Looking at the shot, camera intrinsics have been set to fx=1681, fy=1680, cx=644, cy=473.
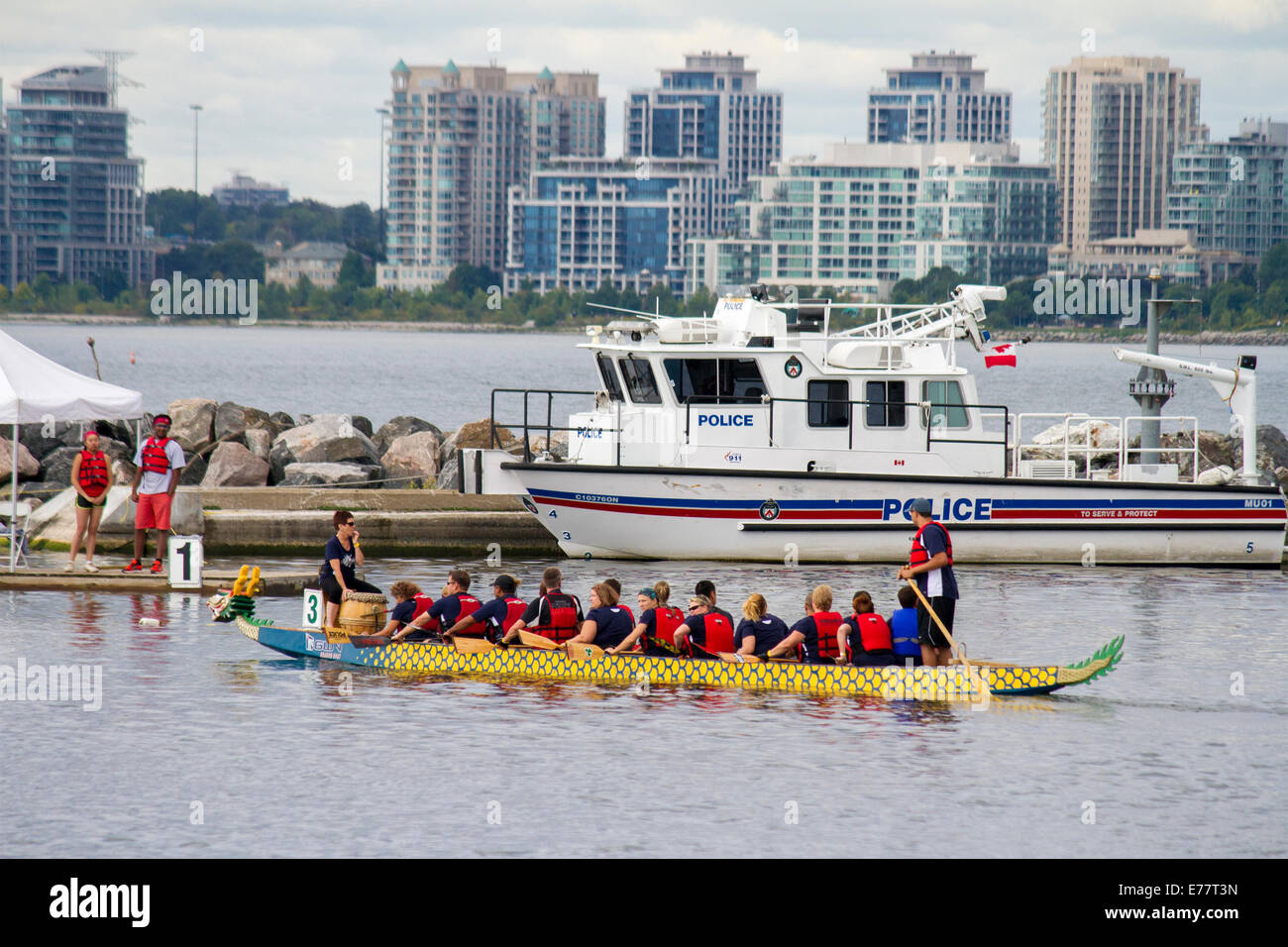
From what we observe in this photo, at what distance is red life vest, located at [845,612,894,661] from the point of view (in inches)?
657

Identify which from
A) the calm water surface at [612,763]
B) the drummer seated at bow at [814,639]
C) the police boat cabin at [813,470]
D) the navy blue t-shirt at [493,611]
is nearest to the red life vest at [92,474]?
the calm water surface at [612,763]

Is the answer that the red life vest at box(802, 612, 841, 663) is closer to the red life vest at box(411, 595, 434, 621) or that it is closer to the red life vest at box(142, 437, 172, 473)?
the red life vest at box(411, 595, 434, 621)

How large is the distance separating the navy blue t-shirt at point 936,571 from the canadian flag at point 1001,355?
8.59 meters

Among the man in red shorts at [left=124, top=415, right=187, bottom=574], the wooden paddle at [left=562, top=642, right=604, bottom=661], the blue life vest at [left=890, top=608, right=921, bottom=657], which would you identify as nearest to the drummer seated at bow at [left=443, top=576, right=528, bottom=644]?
the wooden paddle at [left=562, top=642, right=604, bottom=661]

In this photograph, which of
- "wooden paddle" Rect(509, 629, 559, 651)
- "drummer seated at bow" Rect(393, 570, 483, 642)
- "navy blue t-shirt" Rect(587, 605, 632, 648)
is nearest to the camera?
"navy blue t-shirt" Rect(587, 605, 632, 648)

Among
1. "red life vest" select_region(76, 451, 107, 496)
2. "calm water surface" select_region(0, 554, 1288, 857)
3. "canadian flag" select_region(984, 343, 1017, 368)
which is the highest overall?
"canadian flag" select_region(984, 343, 1017, 368)

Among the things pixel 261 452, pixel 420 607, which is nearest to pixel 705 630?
pixel 420 607

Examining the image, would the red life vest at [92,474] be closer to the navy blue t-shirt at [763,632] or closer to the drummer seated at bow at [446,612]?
the drummer seated at bow at [446,612]

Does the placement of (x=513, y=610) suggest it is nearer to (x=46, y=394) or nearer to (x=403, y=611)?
(x=403, y=611)

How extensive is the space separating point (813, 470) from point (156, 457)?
9332 mm
